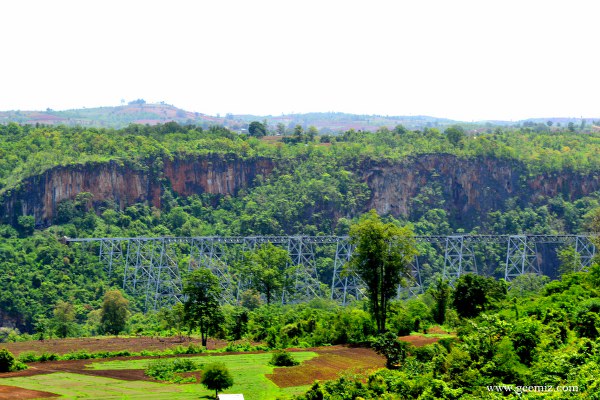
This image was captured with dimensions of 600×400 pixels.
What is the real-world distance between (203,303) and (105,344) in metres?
6.04

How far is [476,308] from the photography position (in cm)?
6097

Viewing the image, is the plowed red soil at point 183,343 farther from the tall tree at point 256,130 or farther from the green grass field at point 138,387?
the tall tree at point 256,130

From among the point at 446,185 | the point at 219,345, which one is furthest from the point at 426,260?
the point at 219,345

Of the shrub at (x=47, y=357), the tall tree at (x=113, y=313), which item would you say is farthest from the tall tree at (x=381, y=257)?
the tall tree at (x=113, y=313)

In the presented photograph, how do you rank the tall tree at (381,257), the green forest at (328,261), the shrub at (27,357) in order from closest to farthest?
1. the green forest at (328,261)
2. the shrub at (27,357)
3. the tall tree at (381,257)

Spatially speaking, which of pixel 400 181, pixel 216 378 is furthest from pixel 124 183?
pixel 216 378

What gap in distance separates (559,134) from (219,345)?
10810cm

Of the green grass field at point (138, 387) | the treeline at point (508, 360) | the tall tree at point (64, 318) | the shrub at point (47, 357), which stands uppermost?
the treeline at point (508, 360)

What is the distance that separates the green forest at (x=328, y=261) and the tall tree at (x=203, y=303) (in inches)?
5.2

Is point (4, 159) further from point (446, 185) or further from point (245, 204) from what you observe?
point (446, 185)

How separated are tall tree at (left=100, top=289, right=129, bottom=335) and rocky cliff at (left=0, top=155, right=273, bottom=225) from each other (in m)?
32.1

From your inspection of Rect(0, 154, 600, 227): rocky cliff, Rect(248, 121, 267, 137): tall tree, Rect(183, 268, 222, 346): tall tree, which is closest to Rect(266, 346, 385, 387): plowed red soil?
Rect(183, 268, 222, 346): tall tree

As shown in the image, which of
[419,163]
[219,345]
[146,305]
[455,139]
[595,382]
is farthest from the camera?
[455,139]

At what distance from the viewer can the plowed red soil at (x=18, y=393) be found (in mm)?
40469
